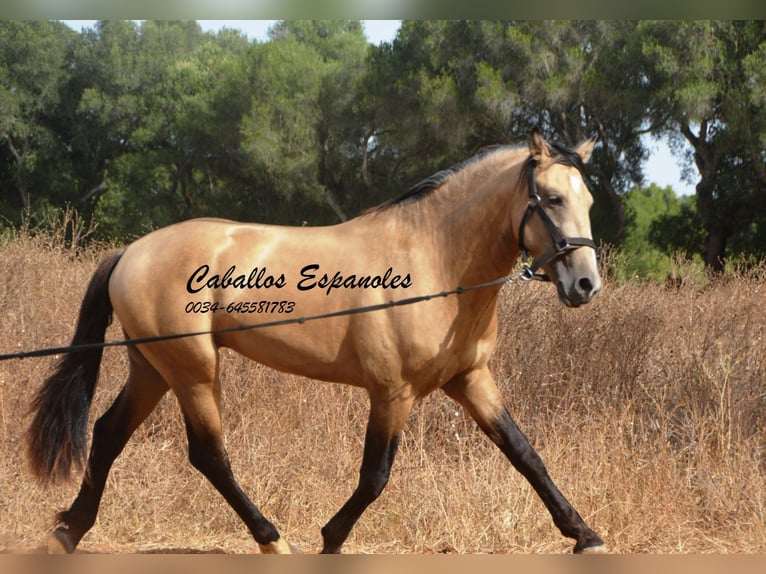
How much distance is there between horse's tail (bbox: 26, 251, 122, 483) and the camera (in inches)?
193

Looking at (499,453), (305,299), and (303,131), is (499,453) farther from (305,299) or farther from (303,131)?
(303,131)

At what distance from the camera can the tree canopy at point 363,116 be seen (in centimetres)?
1905

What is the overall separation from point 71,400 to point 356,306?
1775 mm

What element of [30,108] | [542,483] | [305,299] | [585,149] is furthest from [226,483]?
[30,108]

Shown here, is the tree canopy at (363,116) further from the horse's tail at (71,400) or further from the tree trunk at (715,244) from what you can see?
the horse's tail at (71,400)

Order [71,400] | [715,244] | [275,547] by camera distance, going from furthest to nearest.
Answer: [715,244] → [71,400] → [275,547]

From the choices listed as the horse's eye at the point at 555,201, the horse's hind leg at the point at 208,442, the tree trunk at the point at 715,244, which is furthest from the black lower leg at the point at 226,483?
the tree trunk at the point at 715,244

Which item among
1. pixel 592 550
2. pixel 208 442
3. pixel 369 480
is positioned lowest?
pixel 592 550

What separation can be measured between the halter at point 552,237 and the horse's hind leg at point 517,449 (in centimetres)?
67

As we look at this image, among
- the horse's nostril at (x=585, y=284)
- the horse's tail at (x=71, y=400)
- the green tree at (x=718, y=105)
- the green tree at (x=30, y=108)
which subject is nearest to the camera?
the horse's nostril at (x=585, y=284)

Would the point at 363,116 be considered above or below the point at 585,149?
above

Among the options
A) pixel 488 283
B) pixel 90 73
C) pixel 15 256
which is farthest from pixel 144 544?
pixel 90 73

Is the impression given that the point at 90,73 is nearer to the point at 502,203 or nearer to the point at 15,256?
the point at 15,256

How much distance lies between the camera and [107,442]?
4.90 meters
